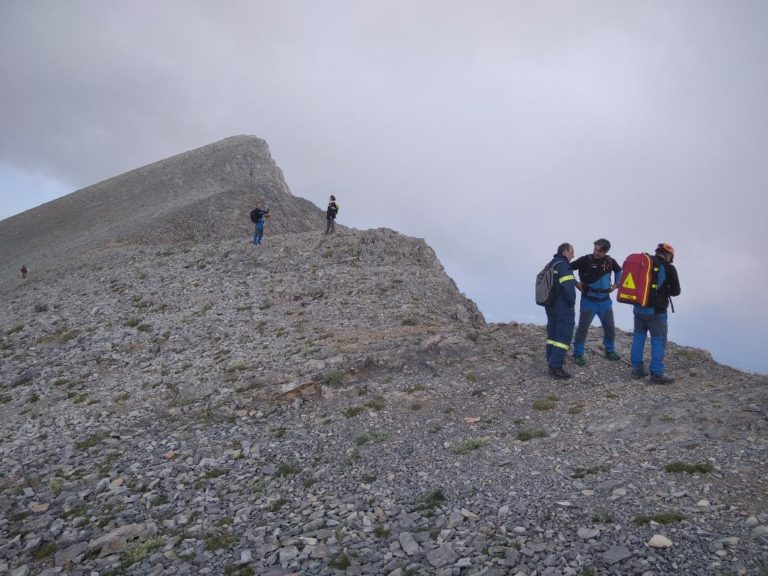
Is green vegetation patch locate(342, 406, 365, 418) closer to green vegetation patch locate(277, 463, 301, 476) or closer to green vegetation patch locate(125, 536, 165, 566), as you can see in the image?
green vegetation patch locate(277, 463, 301, 476)

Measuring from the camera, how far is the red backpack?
13422 mm

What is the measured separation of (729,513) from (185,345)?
20.0 metres

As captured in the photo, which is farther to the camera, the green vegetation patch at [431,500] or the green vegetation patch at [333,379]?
the green vegetation patch at [333,379]

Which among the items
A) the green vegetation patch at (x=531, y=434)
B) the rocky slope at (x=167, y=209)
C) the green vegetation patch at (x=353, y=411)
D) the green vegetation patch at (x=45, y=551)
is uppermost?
the rocky slope at (x=167, y=209)

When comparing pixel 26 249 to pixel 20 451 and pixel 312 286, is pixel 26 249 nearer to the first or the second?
pixel 312 286

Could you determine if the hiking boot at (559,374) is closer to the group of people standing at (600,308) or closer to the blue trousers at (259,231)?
the group of people standing at (600,308)

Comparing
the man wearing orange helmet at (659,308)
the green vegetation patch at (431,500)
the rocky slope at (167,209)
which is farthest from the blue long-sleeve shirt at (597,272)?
the rocky slope at (167,209)

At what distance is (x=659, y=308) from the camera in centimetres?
1343

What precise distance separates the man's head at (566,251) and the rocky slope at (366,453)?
3.47 m

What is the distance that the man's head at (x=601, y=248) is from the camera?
49.0 feet

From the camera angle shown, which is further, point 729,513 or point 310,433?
point 310,433

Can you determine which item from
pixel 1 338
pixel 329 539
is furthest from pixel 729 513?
pixel 1 338

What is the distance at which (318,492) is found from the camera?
408 inches

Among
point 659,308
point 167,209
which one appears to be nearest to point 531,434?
point 659,308
